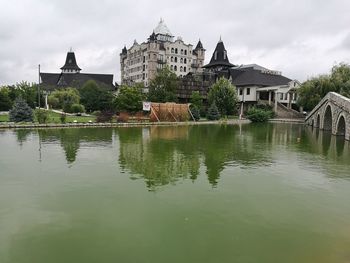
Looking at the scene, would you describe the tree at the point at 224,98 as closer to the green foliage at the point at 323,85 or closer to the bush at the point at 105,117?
the green foliage at the point at 323,85

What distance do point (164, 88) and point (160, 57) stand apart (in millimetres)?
34593

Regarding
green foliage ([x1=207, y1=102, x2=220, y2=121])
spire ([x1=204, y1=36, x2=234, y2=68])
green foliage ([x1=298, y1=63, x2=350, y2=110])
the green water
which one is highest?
spire ([x1=204, y1=36, x2=234, y2=68])

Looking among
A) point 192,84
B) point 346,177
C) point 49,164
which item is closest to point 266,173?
point 346,177

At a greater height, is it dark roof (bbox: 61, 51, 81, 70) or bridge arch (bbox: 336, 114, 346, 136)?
dark roof (bbox: 61, 51, 81, 70)

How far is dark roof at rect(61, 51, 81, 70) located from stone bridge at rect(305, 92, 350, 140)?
82.6m

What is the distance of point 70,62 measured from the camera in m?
112

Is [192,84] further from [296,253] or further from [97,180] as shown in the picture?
[296,253]

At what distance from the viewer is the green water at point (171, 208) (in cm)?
779

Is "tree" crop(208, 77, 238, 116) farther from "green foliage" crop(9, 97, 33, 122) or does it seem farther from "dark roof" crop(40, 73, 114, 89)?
"dark roof" crop(40, 73, 114, 89)

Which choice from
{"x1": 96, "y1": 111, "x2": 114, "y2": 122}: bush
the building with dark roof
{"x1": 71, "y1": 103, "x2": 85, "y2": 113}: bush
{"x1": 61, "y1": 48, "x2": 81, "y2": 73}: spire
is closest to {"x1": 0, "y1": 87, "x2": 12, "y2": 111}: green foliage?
{"x1": 71, "y1": 103, "x2": 85, "y2": 113}: bush

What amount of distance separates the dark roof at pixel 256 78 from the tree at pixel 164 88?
16.9m

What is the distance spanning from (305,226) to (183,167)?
7990 millimetres

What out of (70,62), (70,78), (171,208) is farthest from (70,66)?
(171,208)

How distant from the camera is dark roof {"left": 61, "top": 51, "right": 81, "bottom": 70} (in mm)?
110500
